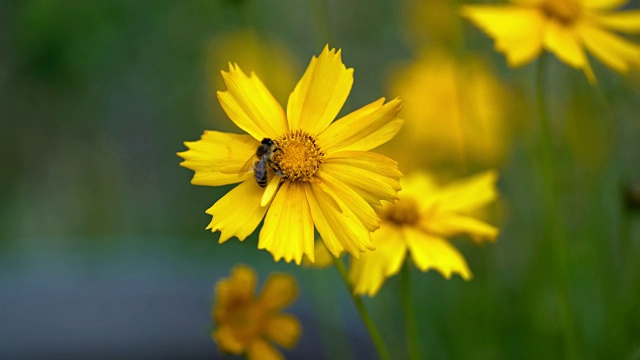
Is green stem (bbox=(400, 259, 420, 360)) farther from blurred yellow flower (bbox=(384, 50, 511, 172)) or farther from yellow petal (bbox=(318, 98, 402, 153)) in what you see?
blurred yellow flower (bbox=(384, 50, 511, 172))

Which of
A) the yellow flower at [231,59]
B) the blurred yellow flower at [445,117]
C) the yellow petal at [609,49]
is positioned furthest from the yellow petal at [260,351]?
the yellow flower at [231,59]

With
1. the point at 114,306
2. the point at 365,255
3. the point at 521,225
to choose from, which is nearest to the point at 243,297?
the point at 365,255

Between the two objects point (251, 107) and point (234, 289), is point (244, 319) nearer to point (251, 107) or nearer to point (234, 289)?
point (234, 289)

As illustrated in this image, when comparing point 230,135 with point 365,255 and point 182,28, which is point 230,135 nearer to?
point 365,255

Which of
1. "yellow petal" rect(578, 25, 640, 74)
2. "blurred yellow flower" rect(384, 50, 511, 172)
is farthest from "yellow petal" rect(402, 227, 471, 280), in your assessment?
"blurred yellow flower" rect(384, 50, 511, 172)

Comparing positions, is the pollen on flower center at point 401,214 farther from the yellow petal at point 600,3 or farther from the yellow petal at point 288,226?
the yellow petal at point 600,3

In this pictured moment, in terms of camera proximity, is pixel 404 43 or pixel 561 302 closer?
pixel 561 302
